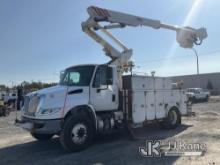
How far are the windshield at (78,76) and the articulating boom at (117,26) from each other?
1.89 metres

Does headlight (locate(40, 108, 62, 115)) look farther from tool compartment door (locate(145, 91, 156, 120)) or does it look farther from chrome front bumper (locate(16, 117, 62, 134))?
tool compartment door (locate(145, 91, 156, 120))

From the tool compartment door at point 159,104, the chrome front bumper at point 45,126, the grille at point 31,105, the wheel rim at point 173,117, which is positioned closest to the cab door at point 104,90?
the chrome front bumper at point 45,126

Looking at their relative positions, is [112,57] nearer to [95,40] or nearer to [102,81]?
[95,40]

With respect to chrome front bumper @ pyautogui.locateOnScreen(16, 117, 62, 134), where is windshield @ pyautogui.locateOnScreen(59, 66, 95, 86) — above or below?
above

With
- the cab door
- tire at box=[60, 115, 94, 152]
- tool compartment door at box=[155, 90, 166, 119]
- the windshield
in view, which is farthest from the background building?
tire at box=[60, 115, 94, 152]

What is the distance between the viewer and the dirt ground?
8.32 meters

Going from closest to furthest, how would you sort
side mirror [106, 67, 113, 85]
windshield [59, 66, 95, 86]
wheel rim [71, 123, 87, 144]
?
wheel rim [71, 123, 87, 144] < windshield [59, 66, 95, 86] < side mirror [106, 67, 113, 85]

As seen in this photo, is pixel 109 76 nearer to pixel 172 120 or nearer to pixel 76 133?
pixel 76 133

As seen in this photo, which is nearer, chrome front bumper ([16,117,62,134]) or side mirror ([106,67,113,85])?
chrome front bumper ([16,117,62,134])

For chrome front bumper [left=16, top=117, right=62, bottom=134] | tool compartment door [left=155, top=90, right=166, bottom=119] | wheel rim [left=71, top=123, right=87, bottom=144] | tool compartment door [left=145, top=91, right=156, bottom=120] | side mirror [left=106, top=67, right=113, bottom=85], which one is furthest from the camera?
tool compartment door [left=155, top=90, right=166, bottom=119]

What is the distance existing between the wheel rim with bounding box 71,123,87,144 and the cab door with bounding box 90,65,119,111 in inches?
38.8

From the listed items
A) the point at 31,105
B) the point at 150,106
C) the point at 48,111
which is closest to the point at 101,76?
the point at 48,111

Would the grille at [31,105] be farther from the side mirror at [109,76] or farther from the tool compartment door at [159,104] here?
the tool compartment door at [159,104]

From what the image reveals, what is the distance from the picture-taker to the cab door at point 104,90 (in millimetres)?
10532
